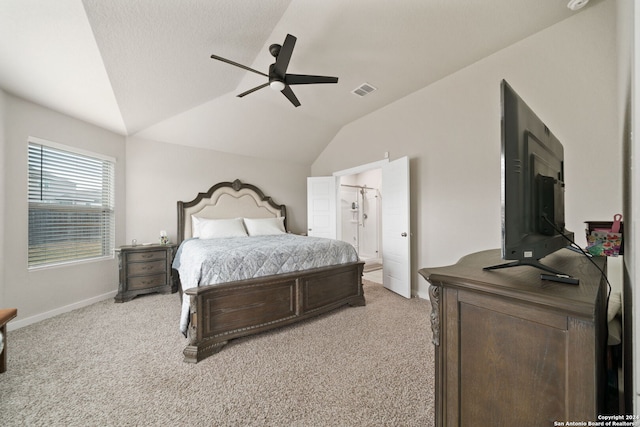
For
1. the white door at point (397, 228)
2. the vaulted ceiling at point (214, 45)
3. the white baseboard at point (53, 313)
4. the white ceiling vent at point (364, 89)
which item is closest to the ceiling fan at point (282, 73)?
the vaulted ceiling at point (214, 45)

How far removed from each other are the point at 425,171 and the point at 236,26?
9.14 ft

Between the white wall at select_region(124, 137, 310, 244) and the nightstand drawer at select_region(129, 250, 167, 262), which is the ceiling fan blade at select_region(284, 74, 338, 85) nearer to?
the white wall at select_region(124, 137, 310, 244)

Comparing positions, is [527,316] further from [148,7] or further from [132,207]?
[132,207]

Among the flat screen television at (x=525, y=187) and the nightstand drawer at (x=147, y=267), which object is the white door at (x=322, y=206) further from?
the flat screen television at (x=525, y=187)

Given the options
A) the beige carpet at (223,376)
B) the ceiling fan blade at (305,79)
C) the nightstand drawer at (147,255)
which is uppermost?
the ceiling fan blade at (305,79)

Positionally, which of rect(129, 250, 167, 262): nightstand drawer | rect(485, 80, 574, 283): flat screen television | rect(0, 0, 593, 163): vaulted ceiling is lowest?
rect(129, 250, 167, 262): nightstand drawer

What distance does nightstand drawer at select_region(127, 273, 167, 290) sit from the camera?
342 cm

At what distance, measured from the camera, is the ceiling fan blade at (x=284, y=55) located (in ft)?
6.19

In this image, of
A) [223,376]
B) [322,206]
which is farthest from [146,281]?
[322,206]

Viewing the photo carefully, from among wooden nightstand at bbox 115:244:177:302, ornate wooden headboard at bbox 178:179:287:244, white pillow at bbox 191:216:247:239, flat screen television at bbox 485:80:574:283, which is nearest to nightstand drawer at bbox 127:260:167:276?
wooden nightstand at bbox 115:244:177:302

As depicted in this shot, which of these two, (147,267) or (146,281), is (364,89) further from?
(146,281)

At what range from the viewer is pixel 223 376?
178 cm

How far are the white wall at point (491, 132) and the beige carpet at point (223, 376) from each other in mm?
1351

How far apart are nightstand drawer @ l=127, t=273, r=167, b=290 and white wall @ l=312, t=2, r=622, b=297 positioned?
3784 mm
